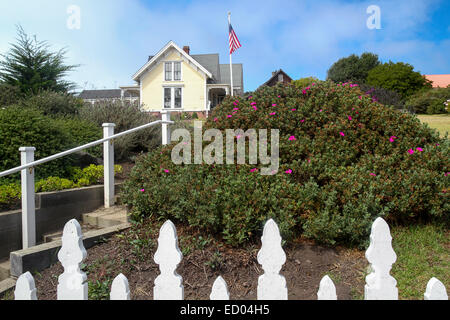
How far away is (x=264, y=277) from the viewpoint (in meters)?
1.69

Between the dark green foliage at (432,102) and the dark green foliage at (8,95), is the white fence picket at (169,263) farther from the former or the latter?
the dark green foliage at (432,102)

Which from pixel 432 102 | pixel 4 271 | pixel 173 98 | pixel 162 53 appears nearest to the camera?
pixel 4 271

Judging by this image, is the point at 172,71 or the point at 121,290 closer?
the point at 121,290

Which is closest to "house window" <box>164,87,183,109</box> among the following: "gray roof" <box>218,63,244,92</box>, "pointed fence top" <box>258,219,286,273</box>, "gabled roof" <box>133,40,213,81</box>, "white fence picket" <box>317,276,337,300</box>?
"gabled roof" <box>133,40,213,81</box>

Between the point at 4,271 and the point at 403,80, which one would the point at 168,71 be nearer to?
the point at 4,271

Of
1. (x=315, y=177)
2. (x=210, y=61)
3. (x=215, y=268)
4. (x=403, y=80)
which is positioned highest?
(x=210, y=61)

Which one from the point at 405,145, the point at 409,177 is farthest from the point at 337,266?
the point at 405,145

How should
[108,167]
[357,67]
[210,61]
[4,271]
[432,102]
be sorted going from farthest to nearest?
[357,67] < [210,61] < [432,102] < [108,167] < [4,271]

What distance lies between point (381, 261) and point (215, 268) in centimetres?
140

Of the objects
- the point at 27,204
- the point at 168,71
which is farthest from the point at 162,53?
the point at 27,204

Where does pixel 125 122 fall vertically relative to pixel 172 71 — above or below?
below

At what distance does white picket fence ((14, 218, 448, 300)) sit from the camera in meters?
1.62
